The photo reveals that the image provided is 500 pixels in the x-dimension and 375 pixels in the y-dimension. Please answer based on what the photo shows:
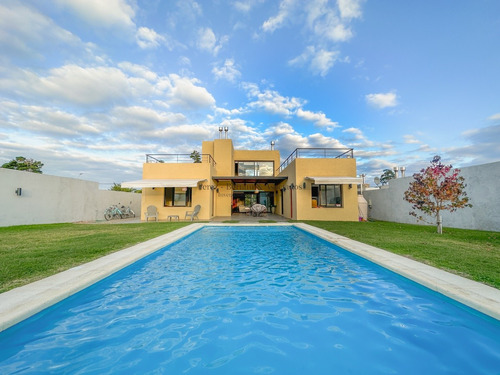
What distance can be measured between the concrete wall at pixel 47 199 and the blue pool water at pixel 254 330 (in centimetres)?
1191

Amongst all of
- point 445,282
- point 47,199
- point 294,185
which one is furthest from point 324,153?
point 47,199

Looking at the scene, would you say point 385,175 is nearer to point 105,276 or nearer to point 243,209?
point 243,209

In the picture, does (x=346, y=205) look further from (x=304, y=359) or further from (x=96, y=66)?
(x=96, y=66)

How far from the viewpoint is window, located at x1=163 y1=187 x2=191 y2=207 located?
53.5 feet

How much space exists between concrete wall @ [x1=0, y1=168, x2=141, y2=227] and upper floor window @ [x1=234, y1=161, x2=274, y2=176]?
13.1 m

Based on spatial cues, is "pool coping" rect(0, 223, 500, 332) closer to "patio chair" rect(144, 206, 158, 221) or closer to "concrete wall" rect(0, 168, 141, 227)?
"patio chair" rect(144, 206, 158, 221)

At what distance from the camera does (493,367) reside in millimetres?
2059

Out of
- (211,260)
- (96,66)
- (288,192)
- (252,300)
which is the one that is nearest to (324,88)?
(288,192)

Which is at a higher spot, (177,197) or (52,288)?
(177,197)

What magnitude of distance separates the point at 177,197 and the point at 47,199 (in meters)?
7.71

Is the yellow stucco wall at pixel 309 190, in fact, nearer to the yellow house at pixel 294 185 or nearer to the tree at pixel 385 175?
the yellow house at pixel 294 185

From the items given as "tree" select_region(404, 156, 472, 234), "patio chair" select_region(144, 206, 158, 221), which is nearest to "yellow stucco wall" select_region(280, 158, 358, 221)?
"tree" select_region(404, 156, 472, 234)

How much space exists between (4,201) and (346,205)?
807 inches

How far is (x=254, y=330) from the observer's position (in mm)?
2789
